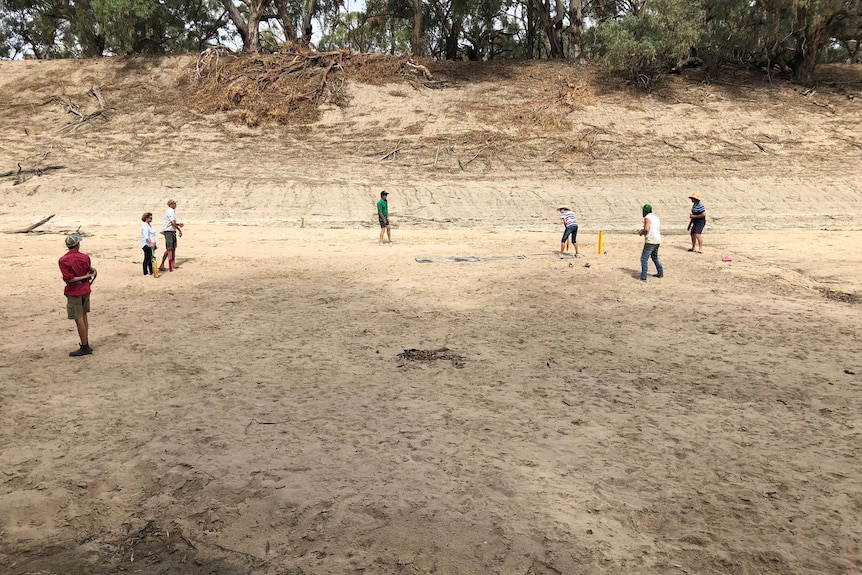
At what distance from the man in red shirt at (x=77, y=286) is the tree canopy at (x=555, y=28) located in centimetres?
2530

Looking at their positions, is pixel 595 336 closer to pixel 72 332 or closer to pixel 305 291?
pixel 305 291

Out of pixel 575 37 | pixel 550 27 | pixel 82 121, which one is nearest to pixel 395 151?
pixel 575 37

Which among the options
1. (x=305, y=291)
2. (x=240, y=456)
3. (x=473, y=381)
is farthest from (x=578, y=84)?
(x=240, y=456)

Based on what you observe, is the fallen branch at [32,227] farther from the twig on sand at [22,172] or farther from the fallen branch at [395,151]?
the fallen branch at [395,151]

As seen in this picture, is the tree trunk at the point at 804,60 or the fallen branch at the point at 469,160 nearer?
the fallen branch at the point at 469,160

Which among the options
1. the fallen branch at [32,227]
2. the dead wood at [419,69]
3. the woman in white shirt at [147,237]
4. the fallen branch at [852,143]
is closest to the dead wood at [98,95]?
the fallen branch at [32,227]

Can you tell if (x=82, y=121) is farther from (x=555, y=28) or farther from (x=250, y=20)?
(x=555, y=28)

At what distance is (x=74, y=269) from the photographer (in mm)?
7625

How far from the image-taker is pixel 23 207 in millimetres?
21109

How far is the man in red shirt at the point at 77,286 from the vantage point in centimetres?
760

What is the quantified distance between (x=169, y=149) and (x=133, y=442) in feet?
74.9

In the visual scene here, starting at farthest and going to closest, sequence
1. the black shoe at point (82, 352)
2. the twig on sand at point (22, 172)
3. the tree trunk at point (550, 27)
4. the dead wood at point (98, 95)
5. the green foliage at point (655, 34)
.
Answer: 1. the tree trunk at point (550, 27)
2. the dead wood at point (98, 95)
3. the green foliage at point (655, 34)
4. the twig on sand at point (22, 172)
5. the black shoe at point (82, 352)

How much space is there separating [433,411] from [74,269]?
5050 mm

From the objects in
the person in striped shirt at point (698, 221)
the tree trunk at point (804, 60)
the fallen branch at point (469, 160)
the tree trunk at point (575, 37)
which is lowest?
the person in striped shirt at point (698, 221)
